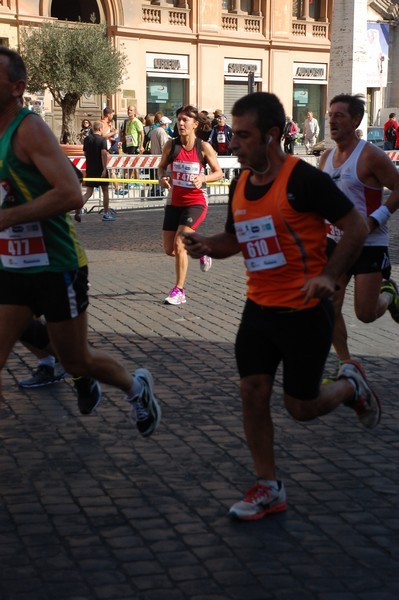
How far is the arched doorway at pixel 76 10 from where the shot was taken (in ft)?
139

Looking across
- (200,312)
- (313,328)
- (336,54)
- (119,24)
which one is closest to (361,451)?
(313,328)

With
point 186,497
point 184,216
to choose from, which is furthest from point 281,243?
point 184,216

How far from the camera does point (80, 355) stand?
5129 millimetres

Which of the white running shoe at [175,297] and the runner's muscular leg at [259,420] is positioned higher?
the runner's muscular leg at [259,420]

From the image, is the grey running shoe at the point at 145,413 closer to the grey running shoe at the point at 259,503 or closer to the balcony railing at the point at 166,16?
the grey running shoe at the point at 259,503

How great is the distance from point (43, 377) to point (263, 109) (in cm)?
324

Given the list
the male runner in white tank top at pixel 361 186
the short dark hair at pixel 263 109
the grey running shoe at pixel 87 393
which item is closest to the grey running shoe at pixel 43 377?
the grey running shoe at pixel 87 393

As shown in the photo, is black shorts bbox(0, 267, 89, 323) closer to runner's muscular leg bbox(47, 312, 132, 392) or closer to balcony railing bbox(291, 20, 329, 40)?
runner's muscular leg bbox(47, 312, 132, 392)

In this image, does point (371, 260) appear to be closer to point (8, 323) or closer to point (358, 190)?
point (358, 190)

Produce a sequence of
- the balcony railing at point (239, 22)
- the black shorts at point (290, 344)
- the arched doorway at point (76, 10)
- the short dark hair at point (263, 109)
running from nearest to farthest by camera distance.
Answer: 1. the short dark hair at point (263, 109)
2. the black shorts at point (290, 344)
3. the arched doorway at point (76, 10)
4. the balcony railing at point (239, 22)

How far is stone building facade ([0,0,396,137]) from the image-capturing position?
4184 cm

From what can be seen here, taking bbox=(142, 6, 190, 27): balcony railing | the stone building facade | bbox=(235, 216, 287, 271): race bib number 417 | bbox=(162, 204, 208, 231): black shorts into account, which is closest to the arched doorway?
the stone building facade

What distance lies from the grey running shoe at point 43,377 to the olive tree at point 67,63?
2984 centimetres

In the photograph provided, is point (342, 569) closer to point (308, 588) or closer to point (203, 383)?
point (308, 588)
